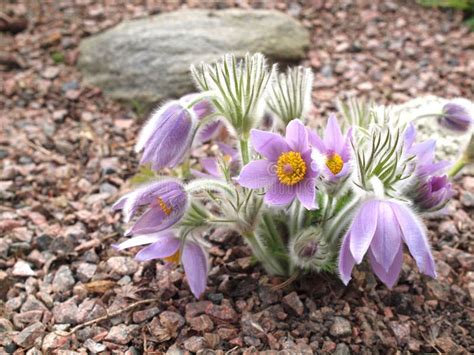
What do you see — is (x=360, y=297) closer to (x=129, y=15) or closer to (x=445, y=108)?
(x=445, y=108)

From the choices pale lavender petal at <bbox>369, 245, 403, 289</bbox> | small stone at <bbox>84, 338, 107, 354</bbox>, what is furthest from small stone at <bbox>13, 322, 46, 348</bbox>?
pale lavender petal at <bbox>369, 245, 403, 289</bbox>

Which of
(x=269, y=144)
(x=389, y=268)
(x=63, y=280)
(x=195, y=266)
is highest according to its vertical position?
(x=269, y=144)

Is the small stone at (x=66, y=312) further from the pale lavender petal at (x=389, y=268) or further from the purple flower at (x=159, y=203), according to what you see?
the pale lavender petal at (x=389, y=268)

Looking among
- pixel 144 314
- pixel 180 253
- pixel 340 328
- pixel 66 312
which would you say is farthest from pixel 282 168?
pixel 66 312

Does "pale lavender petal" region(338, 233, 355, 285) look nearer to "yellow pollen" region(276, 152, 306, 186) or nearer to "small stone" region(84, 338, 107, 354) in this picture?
"yellow pollen" region(276, 152, 306, 186)

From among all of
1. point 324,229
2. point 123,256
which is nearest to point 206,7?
point 123,256

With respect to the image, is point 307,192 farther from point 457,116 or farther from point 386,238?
point 457,116
